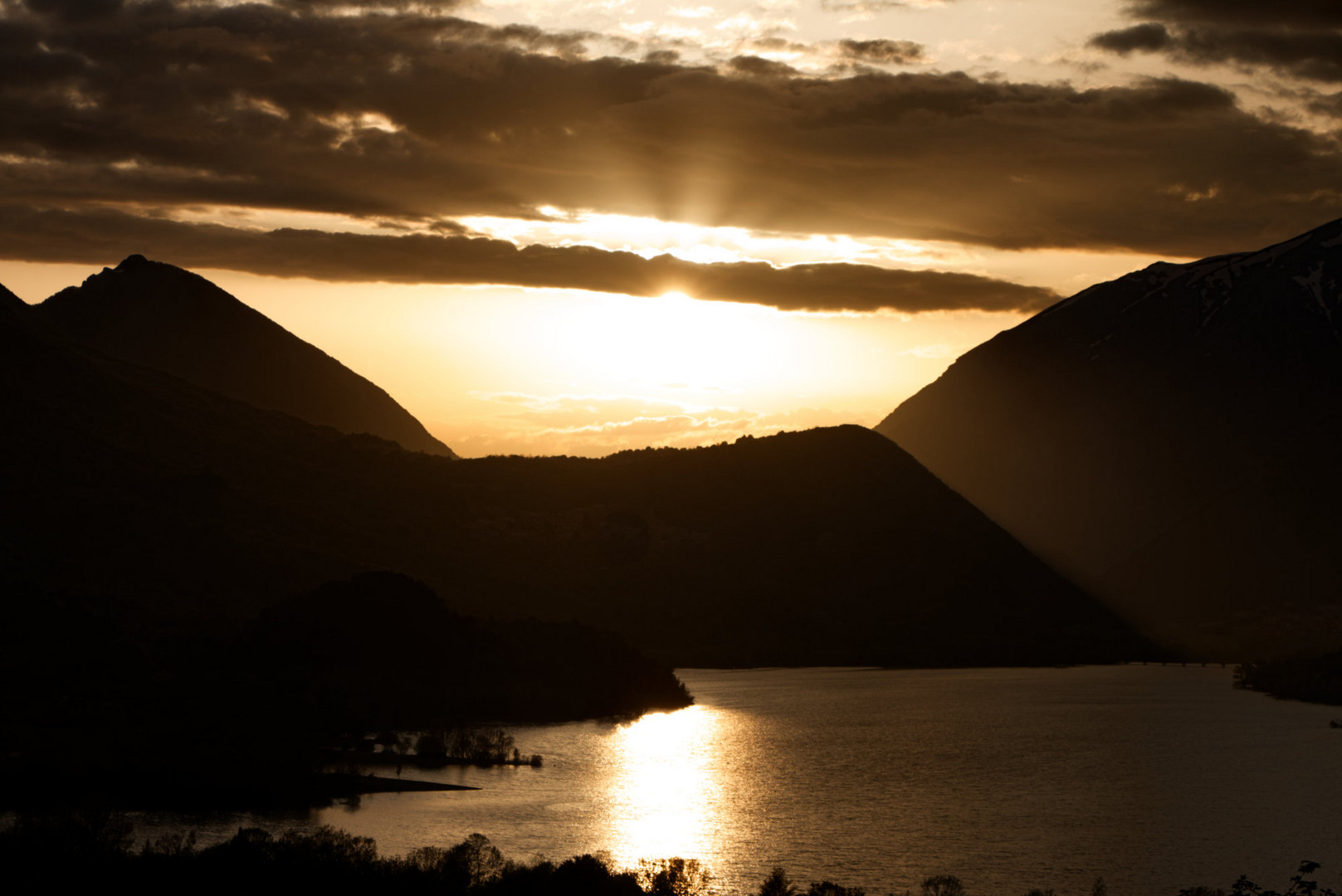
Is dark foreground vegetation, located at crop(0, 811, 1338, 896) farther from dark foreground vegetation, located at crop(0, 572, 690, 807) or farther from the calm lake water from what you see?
dark foreground vegetation, located at crop(0, 572, 690, 807)

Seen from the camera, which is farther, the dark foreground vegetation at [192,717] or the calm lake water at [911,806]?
the dark foreground vegetation at [192,717]

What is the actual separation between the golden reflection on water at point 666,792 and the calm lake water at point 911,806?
0.38 m

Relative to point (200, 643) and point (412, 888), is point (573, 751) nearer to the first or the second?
point (200, 643)

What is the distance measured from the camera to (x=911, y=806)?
405ft

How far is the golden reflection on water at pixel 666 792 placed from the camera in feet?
341

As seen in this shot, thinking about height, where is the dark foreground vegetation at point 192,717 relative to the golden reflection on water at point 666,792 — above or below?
above

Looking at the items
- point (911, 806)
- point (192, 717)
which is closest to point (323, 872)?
point (911, 806)

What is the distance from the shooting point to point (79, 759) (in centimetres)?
12494

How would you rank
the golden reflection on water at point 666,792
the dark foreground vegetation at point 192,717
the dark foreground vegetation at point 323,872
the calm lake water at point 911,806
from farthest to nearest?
the dark foreground vegetation at point 192,717 → the golden reflection on water at point 666,792 → the calm lake water at point 911,806 → the dark foreground vegetation at point 323,872

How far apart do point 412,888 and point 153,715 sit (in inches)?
3367

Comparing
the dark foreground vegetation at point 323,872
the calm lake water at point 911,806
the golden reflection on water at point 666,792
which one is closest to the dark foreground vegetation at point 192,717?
the calm lake water at point 911,806

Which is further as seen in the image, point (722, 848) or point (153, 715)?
point (153, 715)

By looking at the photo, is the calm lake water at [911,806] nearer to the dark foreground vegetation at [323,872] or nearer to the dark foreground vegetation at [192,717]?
the dark foreground vegetation at [192,717]

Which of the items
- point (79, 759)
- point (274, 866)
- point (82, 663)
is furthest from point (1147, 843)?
point (82, 663)
